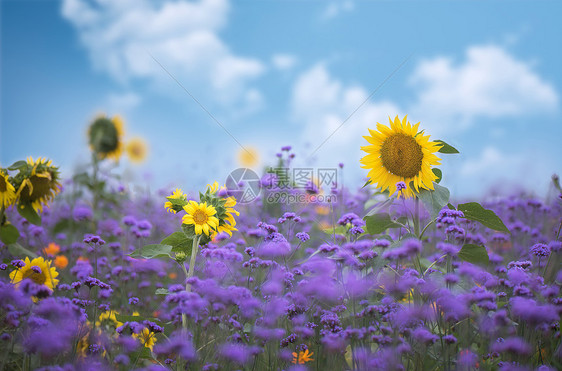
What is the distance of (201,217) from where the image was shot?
121 inches

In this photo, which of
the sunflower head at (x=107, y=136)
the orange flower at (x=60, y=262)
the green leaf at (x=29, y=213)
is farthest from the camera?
the sunflower head at (x=107, y=136)

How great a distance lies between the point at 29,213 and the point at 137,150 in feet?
18.9

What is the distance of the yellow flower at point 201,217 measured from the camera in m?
3.04

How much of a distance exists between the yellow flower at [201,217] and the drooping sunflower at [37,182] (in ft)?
5.98

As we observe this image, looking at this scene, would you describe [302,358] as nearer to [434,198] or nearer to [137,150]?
[434,198]

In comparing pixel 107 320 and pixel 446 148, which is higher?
pixel 446 148

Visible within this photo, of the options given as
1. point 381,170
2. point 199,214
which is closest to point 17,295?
point 199,214

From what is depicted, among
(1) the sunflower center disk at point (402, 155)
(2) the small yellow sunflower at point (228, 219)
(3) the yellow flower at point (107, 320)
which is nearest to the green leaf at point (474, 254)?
(1) the sunflower center disk at point (402, 155)

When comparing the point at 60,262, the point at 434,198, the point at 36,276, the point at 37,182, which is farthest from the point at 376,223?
the point at 60,262

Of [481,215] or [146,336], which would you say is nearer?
[146,336]

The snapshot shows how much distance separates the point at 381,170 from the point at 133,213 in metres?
5.15

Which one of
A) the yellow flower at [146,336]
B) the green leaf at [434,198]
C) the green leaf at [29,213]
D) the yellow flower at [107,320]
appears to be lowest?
the yellow flower at [146,336]

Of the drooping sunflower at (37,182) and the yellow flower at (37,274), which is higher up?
the drooping sunflower at (37,182)

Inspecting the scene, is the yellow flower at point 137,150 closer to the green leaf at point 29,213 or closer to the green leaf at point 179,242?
the green leaf at point 29,213
